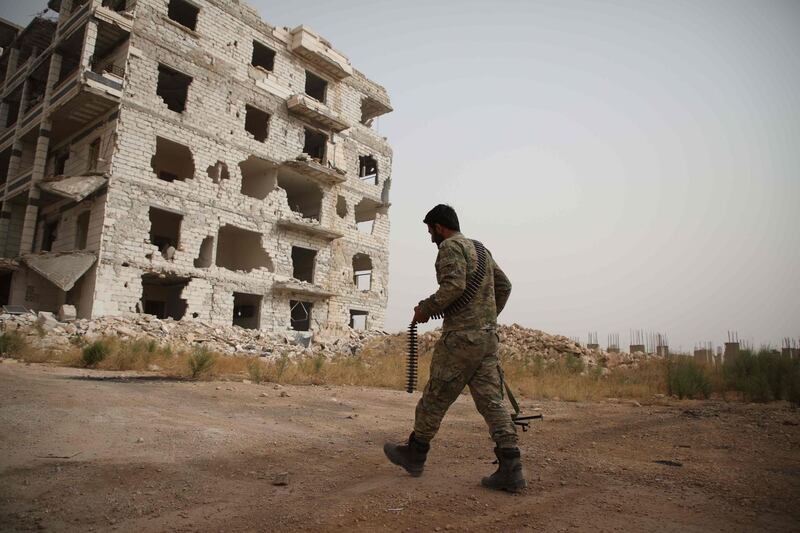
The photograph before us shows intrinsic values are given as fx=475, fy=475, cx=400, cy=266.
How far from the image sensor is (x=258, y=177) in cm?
1994

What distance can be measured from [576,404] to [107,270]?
43.7 ft

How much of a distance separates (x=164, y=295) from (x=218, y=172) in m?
5.18

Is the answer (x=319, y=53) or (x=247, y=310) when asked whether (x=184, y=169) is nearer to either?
(x=247, y=310)

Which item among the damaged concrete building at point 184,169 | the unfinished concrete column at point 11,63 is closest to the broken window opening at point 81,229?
Answer: the damaged concrete building at point 184,169

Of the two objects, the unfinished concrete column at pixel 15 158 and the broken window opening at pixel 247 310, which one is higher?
the unfinished concrete column at pixel 15 158

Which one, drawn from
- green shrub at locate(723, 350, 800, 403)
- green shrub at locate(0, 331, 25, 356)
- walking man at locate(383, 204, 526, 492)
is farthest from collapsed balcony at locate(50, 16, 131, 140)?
green shrub at locate(723, 350, 800, 403)

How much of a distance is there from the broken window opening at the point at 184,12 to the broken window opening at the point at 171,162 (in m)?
4.52

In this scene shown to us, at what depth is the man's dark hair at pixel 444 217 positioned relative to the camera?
3.54 m

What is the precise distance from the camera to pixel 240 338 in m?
15.3

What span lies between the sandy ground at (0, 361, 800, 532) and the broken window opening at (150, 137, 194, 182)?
1378cm

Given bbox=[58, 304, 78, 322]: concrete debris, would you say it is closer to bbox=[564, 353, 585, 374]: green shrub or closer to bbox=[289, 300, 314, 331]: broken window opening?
bbox=[289, 300, 314, 331]: broken window opening

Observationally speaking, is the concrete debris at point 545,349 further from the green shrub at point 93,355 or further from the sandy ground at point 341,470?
the green shrub at point 93,355

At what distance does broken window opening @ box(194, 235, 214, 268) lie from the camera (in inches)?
663

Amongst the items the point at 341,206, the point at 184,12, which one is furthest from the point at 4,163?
the point at 341,206
